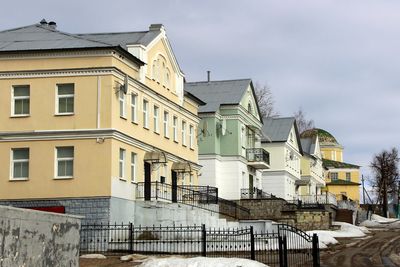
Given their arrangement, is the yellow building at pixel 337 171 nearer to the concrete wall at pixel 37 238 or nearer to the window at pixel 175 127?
the window at pixel 175 127

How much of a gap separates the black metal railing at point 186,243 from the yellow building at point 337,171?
73686mm

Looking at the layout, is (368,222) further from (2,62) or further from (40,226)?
(40,226)

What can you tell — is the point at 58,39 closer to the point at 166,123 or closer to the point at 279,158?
the point at 166,123

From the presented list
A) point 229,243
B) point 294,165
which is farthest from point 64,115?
point 294,165

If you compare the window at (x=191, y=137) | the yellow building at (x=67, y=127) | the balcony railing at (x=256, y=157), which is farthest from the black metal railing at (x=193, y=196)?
the balcony railing at (x=256, y=157)

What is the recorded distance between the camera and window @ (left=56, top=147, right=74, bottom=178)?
3347cm

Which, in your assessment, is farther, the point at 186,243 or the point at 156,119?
the point at 156,119

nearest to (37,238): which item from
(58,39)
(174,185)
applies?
(58,39)

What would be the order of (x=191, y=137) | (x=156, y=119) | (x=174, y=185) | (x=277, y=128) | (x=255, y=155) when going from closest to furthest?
(x=156, y=119)
(x=174, y=185)
(x=191, y=137)
(x=255, y=155)
(x=277, y=128)

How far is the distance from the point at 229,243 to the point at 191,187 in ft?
44.4

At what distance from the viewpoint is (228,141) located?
53.7m

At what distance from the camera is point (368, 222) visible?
76.8m

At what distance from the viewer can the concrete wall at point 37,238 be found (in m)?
14.0

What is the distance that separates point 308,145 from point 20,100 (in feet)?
186
